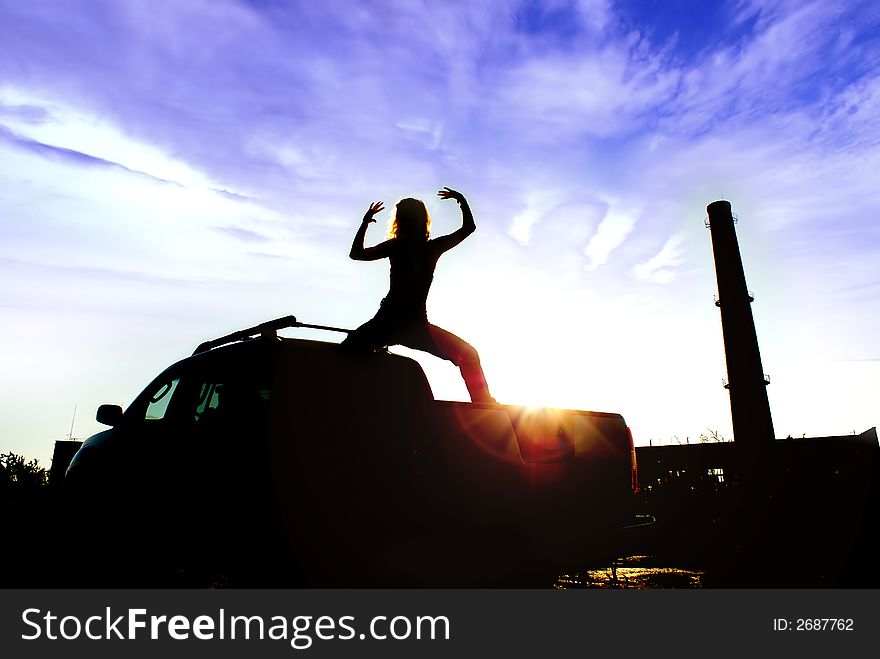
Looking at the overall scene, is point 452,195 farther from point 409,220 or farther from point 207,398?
point 207,398

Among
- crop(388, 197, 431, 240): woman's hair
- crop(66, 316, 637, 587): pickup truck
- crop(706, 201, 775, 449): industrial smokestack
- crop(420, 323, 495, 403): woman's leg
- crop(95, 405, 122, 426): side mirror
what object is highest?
crop(706, 201, 775, 449): industrial smokestack

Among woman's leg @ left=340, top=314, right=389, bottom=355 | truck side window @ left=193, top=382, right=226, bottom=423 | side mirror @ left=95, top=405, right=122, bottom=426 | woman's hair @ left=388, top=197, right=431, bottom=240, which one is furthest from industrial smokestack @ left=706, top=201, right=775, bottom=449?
side mirror @ left=95, top=405, right=122, bottom=426

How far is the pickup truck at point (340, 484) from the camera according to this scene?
288 centimetres

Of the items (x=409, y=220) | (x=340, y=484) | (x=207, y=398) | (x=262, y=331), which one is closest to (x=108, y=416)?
(x=207, y=398)

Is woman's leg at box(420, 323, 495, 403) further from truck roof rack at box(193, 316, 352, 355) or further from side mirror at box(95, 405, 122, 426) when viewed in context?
side mirror at box(95, 405, 122, 426)

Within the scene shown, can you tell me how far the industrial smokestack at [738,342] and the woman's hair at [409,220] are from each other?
15154 millimetres

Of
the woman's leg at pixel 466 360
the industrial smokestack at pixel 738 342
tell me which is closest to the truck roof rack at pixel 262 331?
the woman's leg at pixel 466 360

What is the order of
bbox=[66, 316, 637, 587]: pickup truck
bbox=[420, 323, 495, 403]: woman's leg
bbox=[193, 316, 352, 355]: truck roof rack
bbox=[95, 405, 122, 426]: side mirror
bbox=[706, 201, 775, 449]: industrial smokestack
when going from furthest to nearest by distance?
1. bbox=[706, 201, 775, 449]: industrial smokestack
2. bbox=[95, 405, 122, 426]: side mirror
3. bbox=[420, 323, 495, 403]: woman's leg
4. bbox=[193, 316, 352, 355]: truck roof rack
5. bbox=[66, 316, 637, 587]: pickup truck

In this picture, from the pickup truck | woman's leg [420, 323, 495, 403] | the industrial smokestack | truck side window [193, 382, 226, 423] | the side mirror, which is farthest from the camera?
the industrial smokestack

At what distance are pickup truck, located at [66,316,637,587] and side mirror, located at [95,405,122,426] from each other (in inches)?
17.0

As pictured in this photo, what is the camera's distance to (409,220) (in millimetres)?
4375

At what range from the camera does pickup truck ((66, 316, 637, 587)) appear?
9.45 ft

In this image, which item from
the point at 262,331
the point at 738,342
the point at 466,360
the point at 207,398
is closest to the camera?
the point at 262,331

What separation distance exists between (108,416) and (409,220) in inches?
112
